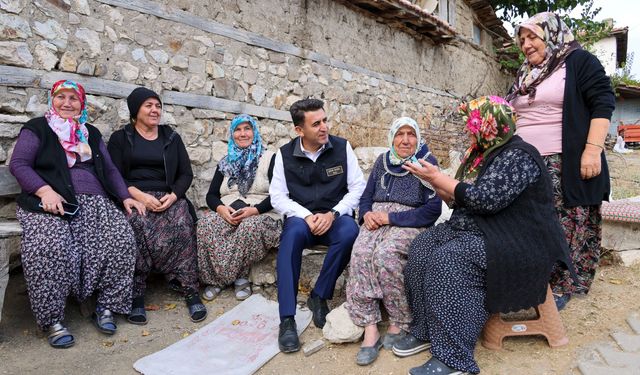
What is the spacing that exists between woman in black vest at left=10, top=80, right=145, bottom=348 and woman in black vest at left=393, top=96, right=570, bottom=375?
2.07m

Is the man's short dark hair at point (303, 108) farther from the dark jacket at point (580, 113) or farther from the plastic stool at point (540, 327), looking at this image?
the plastic stool at point (540, 327)

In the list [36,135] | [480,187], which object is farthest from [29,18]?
[480,187]

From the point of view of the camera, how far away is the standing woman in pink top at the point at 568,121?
2635mm

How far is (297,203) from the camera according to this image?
3189 millimetres

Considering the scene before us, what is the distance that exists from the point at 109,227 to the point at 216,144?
191 centimetres

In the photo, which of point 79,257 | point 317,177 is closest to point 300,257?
point 317,177

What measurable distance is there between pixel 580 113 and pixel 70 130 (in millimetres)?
3459

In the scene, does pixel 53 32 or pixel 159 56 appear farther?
pixel 159 56

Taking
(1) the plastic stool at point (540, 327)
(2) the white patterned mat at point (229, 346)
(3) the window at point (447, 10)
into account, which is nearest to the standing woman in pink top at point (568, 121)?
(1) the plastic stool at point (540, 327)

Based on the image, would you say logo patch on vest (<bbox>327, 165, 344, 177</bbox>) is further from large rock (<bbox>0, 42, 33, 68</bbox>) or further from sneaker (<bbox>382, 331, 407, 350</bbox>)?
large rock (<bbox>0, 42, 33, 68</bbox>)

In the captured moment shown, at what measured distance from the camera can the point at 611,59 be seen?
17.7m

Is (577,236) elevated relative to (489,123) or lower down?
lower down

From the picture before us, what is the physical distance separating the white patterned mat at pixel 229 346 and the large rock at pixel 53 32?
2.56 metres

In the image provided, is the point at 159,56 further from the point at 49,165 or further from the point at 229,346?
the point at 229,346
